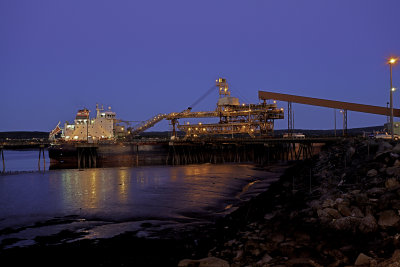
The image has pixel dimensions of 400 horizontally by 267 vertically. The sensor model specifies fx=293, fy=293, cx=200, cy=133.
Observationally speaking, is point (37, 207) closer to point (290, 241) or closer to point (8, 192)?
point (8, 192)

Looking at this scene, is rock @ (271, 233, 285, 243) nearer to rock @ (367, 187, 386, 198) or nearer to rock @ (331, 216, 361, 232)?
rock @ (331, 216, 361, 232)

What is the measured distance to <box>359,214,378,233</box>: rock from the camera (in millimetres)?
9080

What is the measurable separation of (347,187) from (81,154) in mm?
48735

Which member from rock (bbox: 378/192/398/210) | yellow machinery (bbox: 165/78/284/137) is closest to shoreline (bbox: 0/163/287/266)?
rock (bbox: 378/192/398/210)

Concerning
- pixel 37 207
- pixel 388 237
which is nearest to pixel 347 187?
pixel 388 237

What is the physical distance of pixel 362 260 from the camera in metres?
7.26

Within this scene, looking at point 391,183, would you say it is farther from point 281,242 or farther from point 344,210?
point 281,242

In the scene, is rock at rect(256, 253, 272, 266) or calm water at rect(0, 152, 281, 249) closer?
rock at rect(256, 253, 272, 266)

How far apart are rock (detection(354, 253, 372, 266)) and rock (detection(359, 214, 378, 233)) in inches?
80.4

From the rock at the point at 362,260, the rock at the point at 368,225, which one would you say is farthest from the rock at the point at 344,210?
the rock at the point at 362,260

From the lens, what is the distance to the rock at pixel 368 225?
9080 millimetres

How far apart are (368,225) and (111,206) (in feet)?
50.2

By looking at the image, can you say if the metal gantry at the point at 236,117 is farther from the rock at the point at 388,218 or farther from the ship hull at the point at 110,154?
the rock at the point at 388,218

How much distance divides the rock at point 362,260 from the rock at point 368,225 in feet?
6.70
